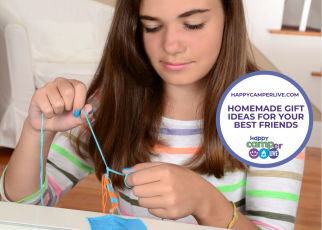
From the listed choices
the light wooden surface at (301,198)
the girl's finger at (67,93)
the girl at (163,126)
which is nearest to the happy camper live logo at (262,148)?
the girl at (163,126)

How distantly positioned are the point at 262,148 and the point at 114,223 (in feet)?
0.99

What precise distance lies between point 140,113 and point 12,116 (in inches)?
62.0

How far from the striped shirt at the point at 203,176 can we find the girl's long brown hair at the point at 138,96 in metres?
0.03

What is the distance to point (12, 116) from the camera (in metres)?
2.13

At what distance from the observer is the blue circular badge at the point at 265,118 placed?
1.88 ft

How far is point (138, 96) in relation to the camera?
0.87 meters

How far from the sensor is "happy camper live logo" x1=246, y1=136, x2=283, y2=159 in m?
0.59

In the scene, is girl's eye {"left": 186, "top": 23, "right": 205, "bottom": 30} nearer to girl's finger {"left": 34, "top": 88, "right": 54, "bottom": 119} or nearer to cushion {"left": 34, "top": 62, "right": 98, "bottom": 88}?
girl's finger {"left": 34, "top": 88, "right": 54, "bottom": 119}

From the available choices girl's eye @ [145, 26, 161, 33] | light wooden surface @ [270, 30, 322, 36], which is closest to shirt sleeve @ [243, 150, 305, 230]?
girl's eye @ [145, 26, 161, 33]

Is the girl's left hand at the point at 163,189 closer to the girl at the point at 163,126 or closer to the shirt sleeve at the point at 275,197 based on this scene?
the girl at the point at 163,126

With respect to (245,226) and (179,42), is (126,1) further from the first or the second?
(245,226)

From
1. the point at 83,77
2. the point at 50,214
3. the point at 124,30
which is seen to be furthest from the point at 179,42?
the point at 83,77

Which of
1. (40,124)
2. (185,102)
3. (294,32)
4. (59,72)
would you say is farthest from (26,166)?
(294,32)

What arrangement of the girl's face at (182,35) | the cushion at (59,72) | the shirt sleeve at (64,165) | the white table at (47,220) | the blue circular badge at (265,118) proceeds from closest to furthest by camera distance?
the white table at (47,220) < the blue circular badge at (265,118) < the girl's face at (182,35) < the shirt sleeve at (64,165) < the cushion at (59,72)
